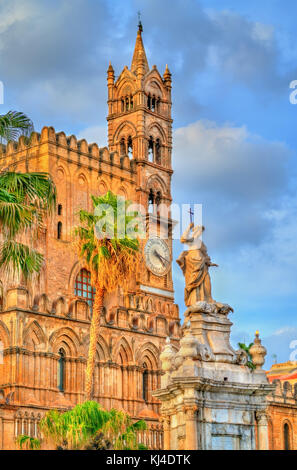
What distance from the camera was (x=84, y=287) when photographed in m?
52.3

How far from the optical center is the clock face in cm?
5600

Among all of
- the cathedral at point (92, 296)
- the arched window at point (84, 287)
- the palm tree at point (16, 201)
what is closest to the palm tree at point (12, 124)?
the palm tree at point (16, 201)

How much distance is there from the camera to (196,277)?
23219 millimetres

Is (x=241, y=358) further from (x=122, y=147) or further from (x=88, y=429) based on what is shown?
(x=122, y=147)

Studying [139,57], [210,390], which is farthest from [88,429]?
[139,57]

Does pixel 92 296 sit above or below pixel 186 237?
above

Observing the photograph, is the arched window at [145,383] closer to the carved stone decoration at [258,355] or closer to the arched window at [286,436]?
the arched window at [286,436]

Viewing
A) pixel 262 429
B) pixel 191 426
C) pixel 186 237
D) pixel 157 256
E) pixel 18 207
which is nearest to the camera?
pixel 191 426

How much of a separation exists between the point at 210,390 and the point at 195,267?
339cm

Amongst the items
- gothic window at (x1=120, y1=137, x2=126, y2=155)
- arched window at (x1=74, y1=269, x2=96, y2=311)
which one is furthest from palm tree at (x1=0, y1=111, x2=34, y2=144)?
gothic window at (x1=120, y1=137, x2=126, y2=155)

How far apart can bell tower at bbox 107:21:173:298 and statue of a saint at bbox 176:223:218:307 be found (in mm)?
32969

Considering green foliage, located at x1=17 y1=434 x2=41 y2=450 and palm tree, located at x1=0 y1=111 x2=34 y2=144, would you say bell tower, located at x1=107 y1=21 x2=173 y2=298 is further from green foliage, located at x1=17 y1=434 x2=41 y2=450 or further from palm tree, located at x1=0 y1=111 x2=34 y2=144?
palm tree, located at x1=0 y1=111 x2=34 y2=144
